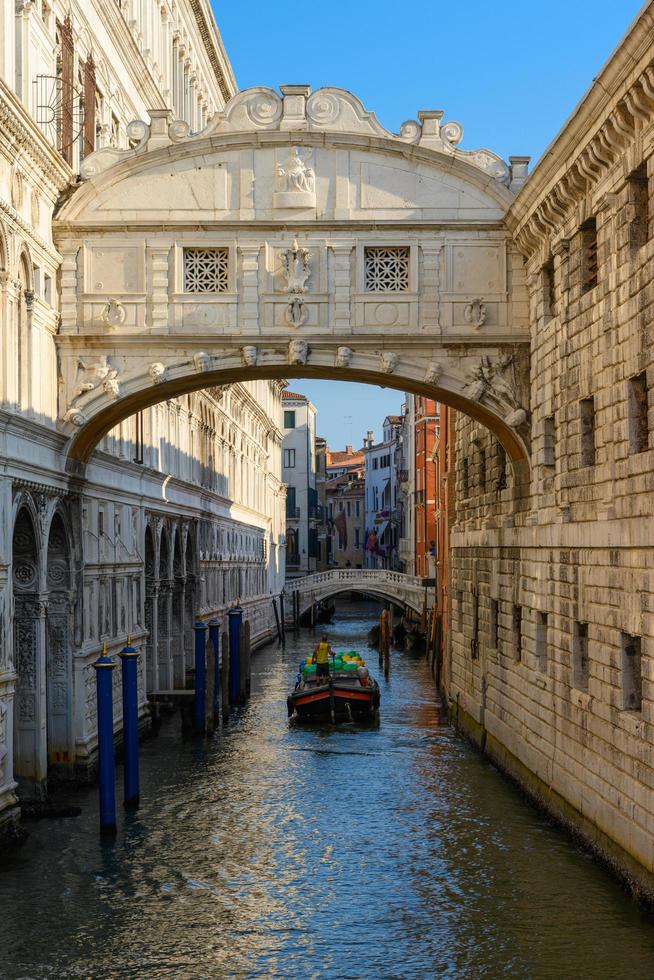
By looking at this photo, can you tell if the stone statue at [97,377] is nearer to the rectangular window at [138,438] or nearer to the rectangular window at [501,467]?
the rectangular window at [501,467]

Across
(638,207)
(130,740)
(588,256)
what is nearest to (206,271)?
(588,256)

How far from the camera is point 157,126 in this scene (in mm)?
18922

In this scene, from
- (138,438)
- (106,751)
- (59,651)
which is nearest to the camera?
(106,751)

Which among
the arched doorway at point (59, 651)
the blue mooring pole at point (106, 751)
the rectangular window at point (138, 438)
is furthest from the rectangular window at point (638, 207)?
the rectangular window at point (138, 438)

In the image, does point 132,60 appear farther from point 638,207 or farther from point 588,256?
point 638,207

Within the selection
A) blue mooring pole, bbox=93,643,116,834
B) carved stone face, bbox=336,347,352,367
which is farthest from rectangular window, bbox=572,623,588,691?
blue mooring pole, bbox=93,643,116,834

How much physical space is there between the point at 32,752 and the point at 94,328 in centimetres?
555

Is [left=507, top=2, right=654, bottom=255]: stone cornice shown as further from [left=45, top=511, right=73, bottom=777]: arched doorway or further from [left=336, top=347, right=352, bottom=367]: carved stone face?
[left=45, top=511, right=73, bottom=777]: arched doorway

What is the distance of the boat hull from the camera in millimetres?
27453

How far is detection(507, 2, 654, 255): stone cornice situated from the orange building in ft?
127

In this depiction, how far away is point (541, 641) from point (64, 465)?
261 inches

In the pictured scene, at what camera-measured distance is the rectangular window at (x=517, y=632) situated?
1947 cm

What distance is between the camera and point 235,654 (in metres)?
32.7

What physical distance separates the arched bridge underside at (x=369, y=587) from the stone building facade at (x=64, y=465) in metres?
23.6
